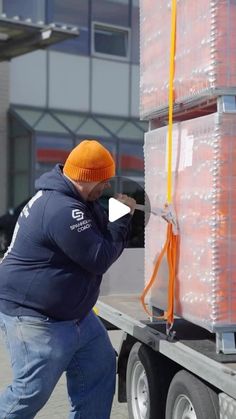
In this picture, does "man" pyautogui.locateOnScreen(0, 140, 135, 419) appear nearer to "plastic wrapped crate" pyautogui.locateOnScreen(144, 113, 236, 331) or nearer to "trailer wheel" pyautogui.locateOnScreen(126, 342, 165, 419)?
"plastic wrapped crate" pyautogui.locateOnScreen(144, 113, 236, 331)

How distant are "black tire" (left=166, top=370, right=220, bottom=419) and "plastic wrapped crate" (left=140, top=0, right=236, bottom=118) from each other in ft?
4.93

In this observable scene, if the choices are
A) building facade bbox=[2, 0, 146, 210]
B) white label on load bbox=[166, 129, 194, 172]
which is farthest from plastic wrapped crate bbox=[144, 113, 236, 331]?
building facade bbox=[2, 0, 146, 210]

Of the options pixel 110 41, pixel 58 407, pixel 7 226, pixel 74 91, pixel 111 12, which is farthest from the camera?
pixel 110 41

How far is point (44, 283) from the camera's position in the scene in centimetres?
342

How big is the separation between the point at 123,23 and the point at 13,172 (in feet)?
19.0

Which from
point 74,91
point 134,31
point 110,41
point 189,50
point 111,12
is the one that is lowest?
point 189,50

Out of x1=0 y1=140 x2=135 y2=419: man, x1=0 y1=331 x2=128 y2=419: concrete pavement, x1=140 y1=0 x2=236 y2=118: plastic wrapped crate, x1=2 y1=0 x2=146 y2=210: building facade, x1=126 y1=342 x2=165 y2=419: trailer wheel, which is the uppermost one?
x1=2 y1=0 x2=146 y2=210: building facade

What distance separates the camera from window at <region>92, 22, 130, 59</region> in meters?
20.5

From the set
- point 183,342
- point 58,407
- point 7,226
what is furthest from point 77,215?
point 7,226

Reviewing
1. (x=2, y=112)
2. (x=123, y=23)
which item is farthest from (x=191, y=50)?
(x=123, y=23)

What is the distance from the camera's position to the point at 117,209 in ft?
11.3

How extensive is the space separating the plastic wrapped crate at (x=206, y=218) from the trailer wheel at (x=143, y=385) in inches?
17.2

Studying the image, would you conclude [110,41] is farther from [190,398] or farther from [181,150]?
[190,398]

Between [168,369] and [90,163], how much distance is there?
1416 millimetres
